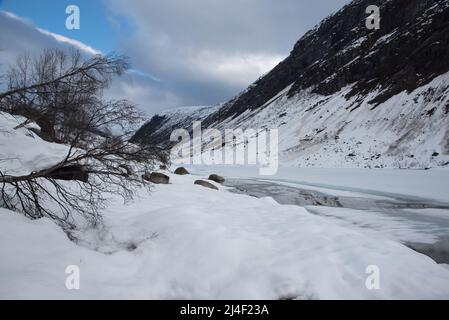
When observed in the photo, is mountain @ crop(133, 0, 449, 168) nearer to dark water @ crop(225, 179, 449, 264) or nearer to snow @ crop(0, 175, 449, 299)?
snow @ crop(0, 175, 449, 299)

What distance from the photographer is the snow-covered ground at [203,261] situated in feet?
11.4

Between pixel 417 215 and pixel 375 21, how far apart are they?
2138 inches

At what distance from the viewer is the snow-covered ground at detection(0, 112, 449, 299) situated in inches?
137

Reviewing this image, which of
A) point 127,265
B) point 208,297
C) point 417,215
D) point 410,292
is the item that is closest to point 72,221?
point 127,265

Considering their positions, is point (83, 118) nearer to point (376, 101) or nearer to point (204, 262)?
point (204, 262)

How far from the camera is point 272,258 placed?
4.33 m

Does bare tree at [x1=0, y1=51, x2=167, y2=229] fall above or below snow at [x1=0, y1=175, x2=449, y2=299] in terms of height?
above

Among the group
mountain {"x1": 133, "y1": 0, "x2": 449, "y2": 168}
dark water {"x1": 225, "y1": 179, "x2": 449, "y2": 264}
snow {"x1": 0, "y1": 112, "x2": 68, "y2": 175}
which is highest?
mountain {"x1": 133, "y1": 0, "x2": 449, "y2": 168}

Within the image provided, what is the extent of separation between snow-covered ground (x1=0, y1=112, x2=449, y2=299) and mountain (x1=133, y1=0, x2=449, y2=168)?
5.65 feet

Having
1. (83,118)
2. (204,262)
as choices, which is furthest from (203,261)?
(83,118)

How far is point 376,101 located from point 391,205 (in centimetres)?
2625

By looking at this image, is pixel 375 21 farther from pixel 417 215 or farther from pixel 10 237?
pixel 10 237

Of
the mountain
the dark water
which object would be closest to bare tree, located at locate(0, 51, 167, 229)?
the mountain

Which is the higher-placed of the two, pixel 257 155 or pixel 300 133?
pixel 300 133
